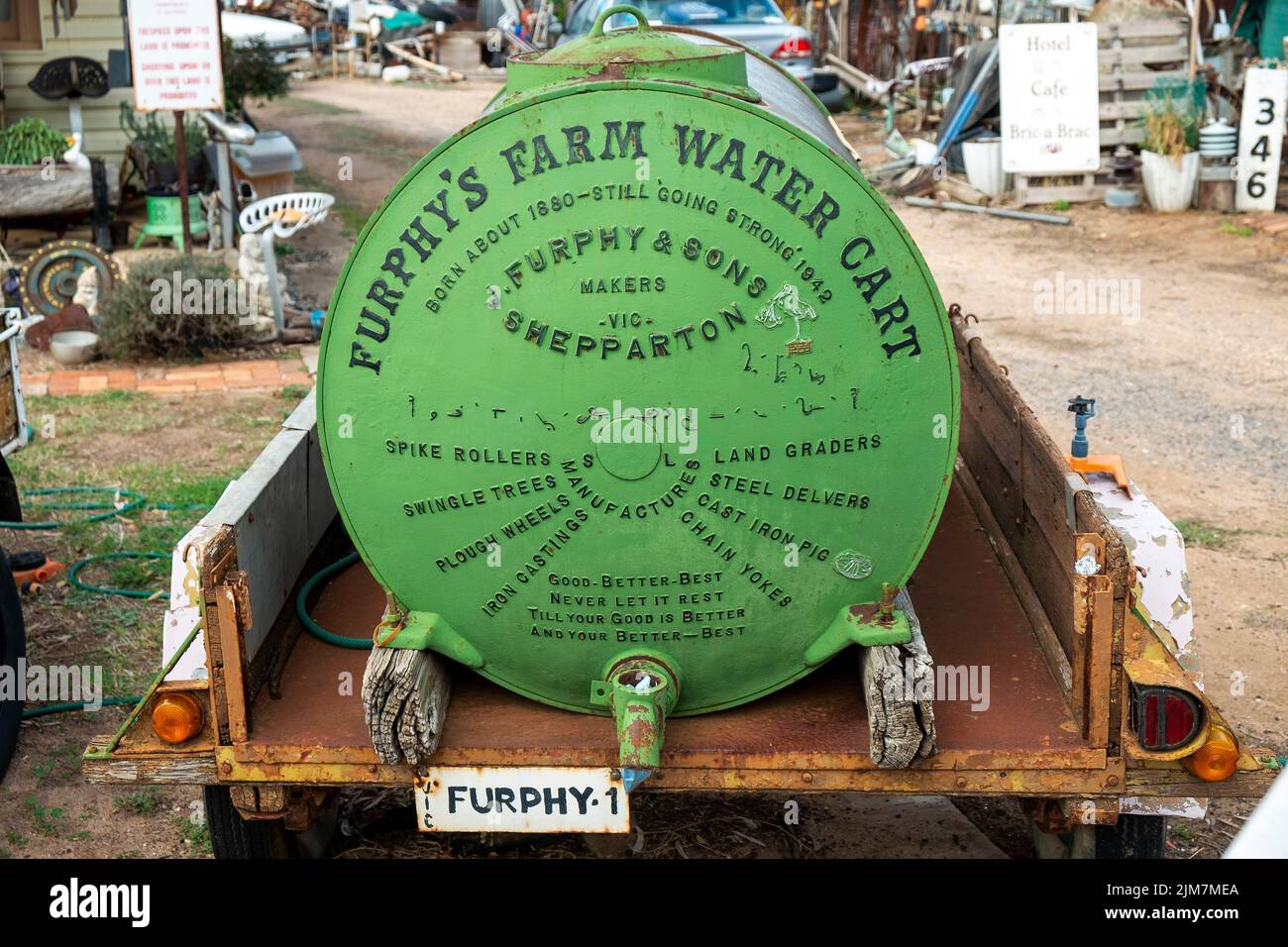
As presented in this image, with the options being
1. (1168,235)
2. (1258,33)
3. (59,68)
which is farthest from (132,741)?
(1258,33)

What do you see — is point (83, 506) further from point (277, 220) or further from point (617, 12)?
point (617, 12)

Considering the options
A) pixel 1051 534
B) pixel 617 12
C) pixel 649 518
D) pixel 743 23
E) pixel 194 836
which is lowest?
pixel 194 836

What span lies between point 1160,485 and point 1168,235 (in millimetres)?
5767

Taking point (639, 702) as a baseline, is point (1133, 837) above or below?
below

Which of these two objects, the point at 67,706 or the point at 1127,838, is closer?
the point at 1127,838

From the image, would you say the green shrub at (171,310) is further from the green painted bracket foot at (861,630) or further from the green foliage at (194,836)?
the green painted bracket foot at (861,630)

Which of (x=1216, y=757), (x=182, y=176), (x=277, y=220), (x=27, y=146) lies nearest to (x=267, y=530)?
(x=1216, y=757)

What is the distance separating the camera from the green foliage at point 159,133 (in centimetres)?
1031

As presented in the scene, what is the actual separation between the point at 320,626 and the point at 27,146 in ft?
26.4

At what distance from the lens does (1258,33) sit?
15.6 m

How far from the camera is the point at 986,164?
42.7 feet

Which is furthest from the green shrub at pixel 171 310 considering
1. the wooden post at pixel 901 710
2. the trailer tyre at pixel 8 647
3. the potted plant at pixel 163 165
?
the wooden post at pixel 901 710
